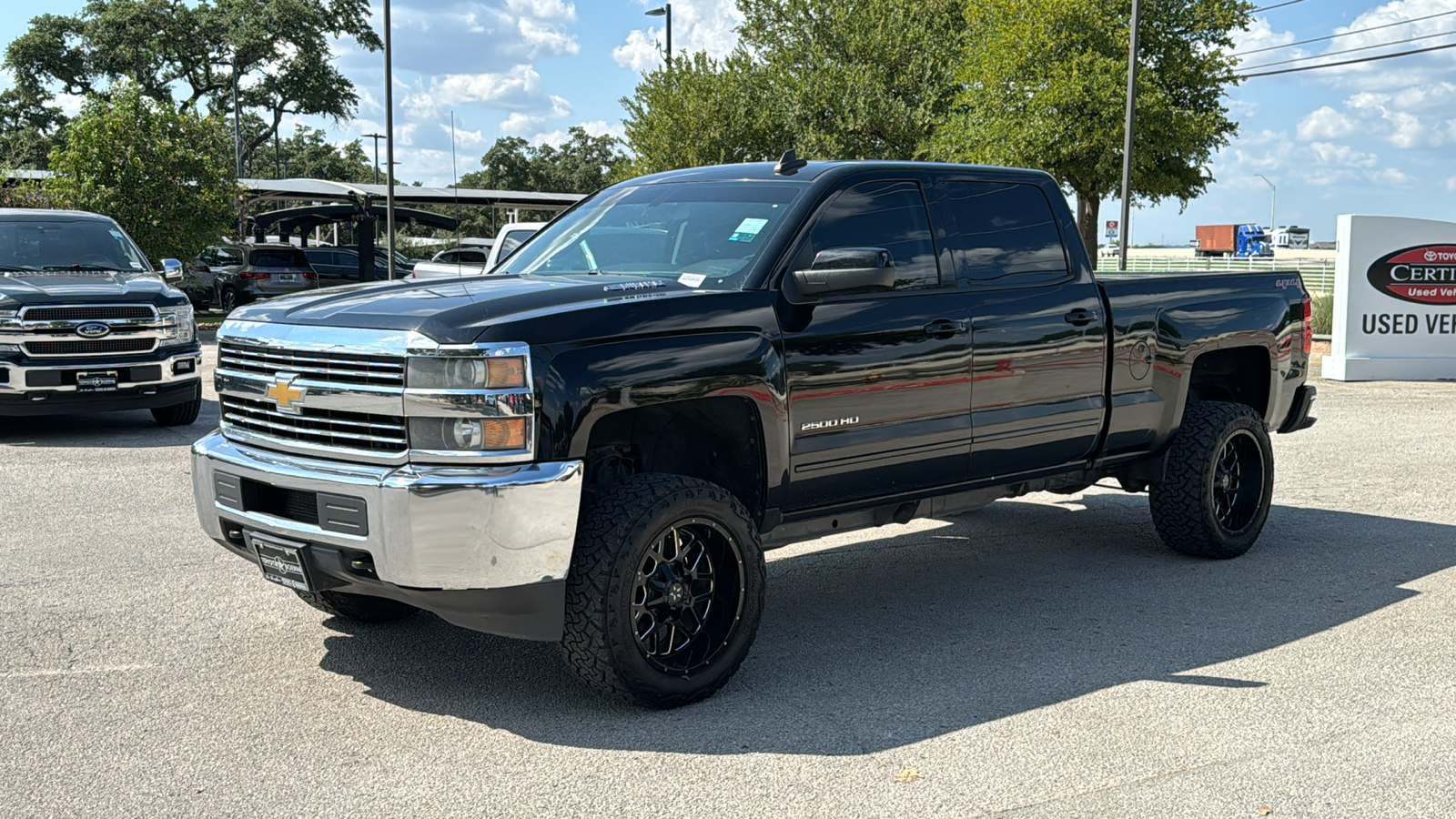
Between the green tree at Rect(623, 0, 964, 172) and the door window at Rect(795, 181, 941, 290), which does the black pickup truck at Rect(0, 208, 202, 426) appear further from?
the green tree at Rect(623, 0, 964, 172)

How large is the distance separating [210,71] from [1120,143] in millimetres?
45810

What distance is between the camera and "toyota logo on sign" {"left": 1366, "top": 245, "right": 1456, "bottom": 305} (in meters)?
17.8

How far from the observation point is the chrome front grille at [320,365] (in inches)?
178

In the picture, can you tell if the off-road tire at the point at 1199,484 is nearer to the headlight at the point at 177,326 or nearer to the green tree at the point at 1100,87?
the headlight at the point at 177,326

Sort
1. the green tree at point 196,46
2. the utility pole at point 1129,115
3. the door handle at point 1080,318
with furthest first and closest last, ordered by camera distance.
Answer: the green tree at point 196,46
the utility pole at point 1129,115
the door handle at point 1080,318

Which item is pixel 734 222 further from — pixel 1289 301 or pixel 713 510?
pixel 1289 301

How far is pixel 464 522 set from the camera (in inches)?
173

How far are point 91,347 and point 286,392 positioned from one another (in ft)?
25.0

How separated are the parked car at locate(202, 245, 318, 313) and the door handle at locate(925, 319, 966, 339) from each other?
25921 millimetres

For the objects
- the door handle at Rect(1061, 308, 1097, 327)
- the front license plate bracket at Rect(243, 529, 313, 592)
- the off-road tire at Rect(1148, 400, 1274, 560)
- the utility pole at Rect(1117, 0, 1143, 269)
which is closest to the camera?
the front license plate bracket at Rect(243, 529, 313, 592)

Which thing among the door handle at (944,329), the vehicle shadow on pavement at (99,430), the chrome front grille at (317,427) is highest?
the door handle at (944,329)

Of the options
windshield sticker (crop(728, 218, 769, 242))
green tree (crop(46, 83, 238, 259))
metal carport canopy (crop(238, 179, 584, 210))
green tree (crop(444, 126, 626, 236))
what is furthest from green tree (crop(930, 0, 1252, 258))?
green tree (crop(444, 126, 626, 236))

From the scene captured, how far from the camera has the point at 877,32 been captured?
36.4 meters

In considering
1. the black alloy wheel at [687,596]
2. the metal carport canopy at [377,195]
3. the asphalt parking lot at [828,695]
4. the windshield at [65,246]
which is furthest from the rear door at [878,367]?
the metal carport canopy at [377,195]
